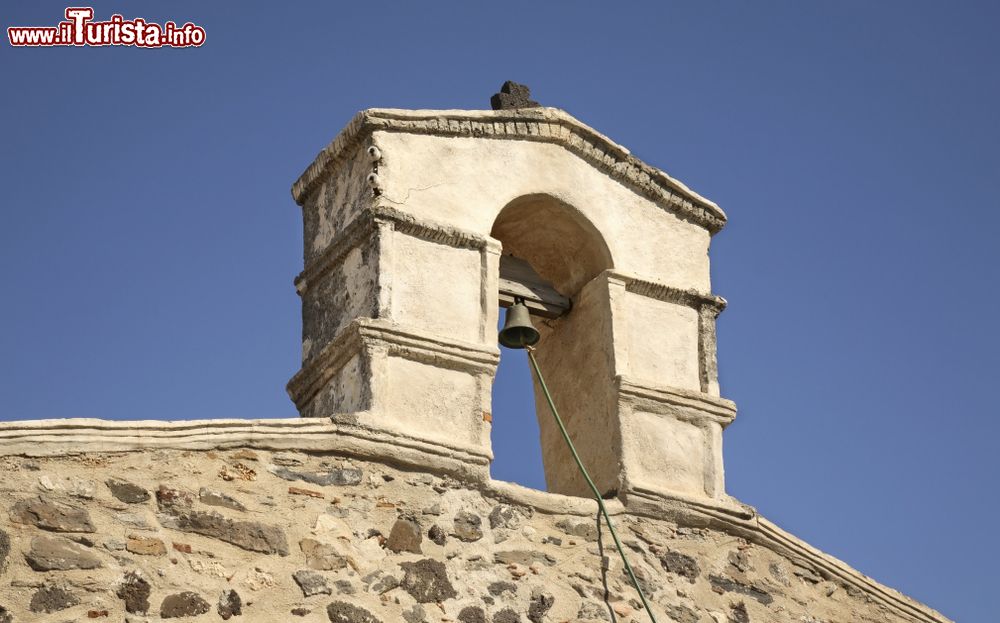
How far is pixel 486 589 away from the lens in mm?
7246

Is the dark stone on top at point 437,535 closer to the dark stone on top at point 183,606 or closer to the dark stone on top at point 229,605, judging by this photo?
the dark stone on top at point 229,605

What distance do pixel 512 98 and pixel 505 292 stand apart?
915mm

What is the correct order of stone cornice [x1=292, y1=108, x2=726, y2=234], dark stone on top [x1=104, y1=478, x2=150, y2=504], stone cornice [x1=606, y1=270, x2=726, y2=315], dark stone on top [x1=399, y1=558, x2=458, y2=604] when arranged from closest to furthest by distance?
1. dark stone on top [x1=104, y1=478, x2=150, y2=504]
2. dark stone on top [x1=399, y1=558, x2=458, y2=604]
3. stone cornice [x1=292, y1=108, x2=726, y2=234]
4. stone cornice [x1=606, y1=270, x2=726, y2=315]

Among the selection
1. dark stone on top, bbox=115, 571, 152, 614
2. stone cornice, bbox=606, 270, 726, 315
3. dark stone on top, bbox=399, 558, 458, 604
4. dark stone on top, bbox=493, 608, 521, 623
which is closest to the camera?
dark stone on top, bbox=115, 571, 152, 614

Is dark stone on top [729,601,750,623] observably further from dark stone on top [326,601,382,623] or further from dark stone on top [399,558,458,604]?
dark stone on top [326,601,382,623]

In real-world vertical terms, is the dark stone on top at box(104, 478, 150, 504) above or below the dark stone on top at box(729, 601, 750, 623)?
above

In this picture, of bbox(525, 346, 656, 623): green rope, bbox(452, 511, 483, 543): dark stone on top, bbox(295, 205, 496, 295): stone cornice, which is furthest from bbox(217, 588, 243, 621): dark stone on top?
bbox(295, 205, 496, 295): stone cornice

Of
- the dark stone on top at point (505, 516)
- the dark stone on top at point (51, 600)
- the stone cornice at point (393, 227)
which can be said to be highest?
the stone cornice at point (393, 227)

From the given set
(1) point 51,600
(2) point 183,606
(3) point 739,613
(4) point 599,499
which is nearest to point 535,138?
(4) point 599,499

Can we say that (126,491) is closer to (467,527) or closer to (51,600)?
(51,600)

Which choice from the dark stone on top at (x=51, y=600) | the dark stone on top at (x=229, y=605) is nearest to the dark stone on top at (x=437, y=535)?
the dark stone on top at (x=229, y=605)

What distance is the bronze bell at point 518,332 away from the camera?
A: 8.12 m

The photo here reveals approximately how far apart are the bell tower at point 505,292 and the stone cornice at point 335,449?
0.25ft

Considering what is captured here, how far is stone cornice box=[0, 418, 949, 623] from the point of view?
6.75m
